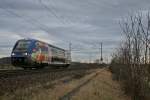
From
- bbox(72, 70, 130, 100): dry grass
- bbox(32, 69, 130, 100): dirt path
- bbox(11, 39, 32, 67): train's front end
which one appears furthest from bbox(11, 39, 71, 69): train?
bbox(32, 69, 130, 100): dirt path

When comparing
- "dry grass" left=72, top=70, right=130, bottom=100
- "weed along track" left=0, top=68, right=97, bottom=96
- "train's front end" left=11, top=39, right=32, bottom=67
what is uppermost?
"train's front end" left=11, top=39, right=32, bottom=67

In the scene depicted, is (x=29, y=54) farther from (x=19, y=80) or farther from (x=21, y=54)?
(x=19, y=80)

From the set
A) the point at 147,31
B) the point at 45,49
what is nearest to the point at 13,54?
the point at 45,49

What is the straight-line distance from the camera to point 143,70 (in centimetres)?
1647

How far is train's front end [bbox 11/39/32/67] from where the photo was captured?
35.1 metres

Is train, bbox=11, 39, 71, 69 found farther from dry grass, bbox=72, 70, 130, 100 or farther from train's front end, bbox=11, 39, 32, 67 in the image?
dry grass, bbox=72, 70, 130, 100

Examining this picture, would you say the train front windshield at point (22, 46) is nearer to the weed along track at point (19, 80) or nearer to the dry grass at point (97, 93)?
the weed along track at point (19, 80)

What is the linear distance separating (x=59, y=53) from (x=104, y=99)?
121 ft

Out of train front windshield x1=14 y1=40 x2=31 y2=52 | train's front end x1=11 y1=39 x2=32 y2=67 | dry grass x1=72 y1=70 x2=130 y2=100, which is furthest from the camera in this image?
train front windshield x1=14 y1=40 x2=31 y2=52

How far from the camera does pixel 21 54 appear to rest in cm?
3559

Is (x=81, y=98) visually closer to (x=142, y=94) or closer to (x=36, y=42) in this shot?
(x=142, y=94)

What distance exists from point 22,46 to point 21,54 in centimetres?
156

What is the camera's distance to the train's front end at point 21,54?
3512cm

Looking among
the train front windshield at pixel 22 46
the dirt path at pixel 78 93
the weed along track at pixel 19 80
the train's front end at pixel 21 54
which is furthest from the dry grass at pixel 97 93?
the train front windshield at pixel 22 46
